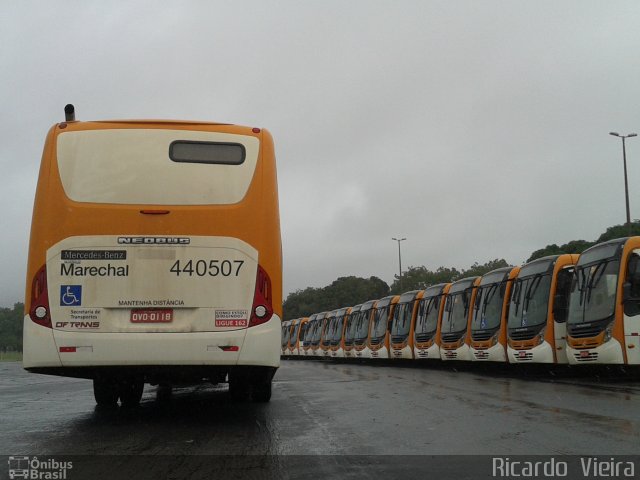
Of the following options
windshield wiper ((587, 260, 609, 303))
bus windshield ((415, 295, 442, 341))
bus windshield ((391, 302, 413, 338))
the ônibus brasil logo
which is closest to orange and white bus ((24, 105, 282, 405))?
the ônibus brasil logo

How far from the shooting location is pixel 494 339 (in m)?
20.2

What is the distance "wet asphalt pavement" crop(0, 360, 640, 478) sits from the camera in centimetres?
616

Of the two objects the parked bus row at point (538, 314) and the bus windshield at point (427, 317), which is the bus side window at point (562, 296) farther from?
the bus windshield at point (427, 317)

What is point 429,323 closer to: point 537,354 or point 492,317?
point 492,317

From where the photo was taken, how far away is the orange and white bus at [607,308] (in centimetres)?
1437

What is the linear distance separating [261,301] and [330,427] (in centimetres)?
173

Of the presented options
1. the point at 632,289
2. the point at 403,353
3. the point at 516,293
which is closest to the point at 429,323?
the point at 403,353

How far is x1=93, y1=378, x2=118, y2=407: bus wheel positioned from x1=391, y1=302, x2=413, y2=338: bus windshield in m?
20.2

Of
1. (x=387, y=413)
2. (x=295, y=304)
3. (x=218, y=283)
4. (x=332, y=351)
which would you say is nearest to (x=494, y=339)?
(x=387, y=413)

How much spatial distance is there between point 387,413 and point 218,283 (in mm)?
3189

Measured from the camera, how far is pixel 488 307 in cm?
2111

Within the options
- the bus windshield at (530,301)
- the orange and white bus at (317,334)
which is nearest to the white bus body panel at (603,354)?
the bus windshield at (530,301)

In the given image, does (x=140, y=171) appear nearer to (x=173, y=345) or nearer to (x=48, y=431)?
(x=173, y=345)

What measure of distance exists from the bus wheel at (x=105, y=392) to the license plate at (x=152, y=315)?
3305 millimetres
